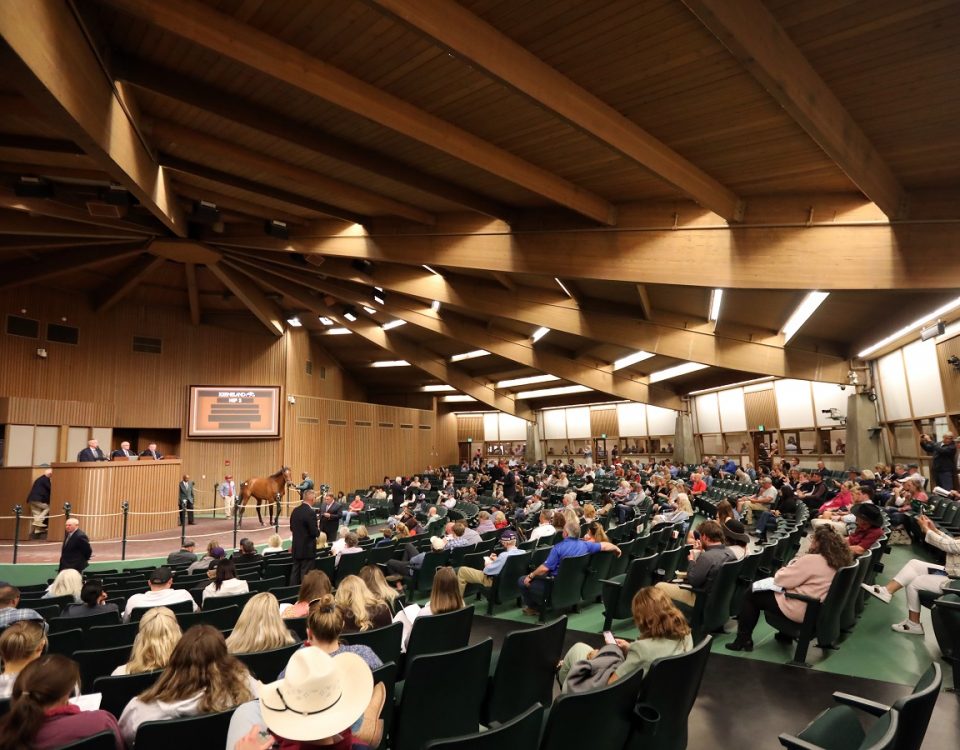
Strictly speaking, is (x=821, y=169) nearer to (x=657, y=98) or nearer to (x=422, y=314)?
(x=657, y=98)

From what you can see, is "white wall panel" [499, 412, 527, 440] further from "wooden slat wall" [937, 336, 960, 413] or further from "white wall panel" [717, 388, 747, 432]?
"wooden slat wall" [937, 336, 960, 413]

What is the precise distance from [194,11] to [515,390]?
27582mm

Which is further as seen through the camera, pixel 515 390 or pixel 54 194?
pixel 515 390

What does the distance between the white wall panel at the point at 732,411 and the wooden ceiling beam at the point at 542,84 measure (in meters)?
19.3

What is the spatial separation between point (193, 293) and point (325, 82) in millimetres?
14612

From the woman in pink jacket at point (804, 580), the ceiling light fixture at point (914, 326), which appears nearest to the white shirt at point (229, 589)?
the woman in pink jacket at point (804, 580)

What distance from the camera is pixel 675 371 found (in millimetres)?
22797

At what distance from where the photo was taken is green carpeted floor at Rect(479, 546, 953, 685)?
436cm

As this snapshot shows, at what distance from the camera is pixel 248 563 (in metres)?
8.45

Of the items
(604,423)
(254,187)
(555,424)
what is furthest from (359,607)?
(555,424)

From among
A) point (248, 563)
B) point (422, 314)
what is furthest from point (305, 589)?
point (422, 314)

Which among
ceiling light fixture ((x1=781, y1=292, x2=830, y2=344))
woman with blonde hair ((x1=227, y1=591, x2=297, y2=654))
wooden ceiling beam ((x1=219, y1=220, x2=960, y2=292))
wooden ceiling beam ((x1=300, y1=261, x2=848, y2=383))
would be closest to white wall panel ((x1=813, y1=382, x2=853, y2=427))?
wooden ceiling beam ((x1=300, y1=261, x2=848, y2=383))

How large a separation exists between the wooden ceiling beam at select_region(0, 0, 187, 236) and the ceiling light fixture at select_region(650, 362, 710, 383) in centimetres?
1865

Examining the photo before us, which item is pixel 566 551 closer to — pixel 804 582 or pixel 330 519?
pixel 804 582
